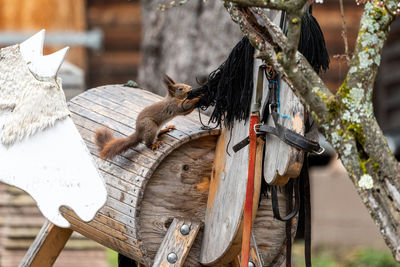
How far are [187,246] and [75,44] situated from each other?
15.1ft

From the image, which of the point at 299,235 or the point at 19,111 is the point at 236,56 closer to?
the point at 19,111

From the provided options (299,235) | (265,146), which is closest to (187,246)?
(265,146)

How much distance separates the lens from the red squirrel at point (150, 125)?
9.10ft

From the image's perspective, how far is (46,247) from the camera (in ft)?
10.6

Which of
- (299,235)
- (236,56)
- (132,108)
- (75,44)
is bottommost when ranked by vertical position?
(299,235)

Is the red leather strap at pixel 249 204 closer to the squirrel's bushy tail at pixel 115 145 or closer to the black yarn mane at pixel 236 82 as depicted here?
the black yarn mane at pixel 236 82

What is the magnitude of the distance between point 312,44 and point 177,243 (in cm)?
92

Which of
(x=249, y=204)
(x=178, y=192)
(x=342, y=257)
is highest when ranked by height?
(x=249, y=204)

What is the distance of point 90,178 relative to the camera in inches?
90.1

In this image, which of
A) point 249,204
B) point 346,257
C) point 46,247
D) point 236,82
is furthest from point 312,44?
point 346,257

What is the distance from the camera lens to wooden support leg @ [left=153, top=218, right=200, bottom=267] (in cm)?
267

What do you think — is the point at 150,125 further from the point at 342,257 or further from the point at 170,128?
the point at 342,257

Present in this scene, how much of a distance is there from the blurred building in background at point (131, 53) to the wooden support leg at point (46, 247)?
292cm

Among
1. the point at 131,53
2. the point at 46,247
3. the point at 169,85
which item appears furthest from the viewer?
the point at 131,53
